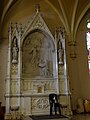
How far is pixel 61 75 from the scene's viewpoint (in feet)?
34.6

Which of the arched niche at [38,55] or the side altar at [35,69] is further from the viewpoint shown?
the arched niche at [38,55]

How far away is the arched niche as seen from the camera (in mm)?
10445

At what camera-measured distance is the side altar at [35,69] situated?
9664mm

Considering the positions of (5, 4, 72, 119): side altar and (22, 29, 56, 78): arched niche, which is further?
(22, 29, 56, 78): arched niche

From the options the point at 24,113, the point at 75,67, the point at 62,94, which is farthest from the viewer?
the point at 75,67

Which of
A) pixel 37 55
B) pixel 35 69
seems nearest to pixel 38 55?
pixel 37 55

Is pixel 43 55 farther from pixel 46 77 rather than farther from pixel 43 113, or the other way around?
pixel 43 113

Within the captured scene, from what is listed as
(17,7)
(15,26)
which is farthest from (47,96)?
(17,7)

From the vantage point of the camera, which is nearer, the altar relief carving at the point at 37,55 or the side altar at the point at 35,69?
the side altar at the point at 35,69

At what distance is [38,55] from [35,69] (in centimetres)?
82

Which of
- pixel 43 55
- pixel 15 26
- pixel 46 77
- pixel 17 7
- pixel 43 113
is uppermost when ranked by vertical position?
pixel 17 7

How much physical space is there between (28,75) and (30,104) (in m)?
1.56

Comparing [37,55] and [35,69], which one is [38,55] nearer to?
[37,55]

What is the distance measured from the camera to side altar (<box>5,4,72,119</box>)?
9.66 m
